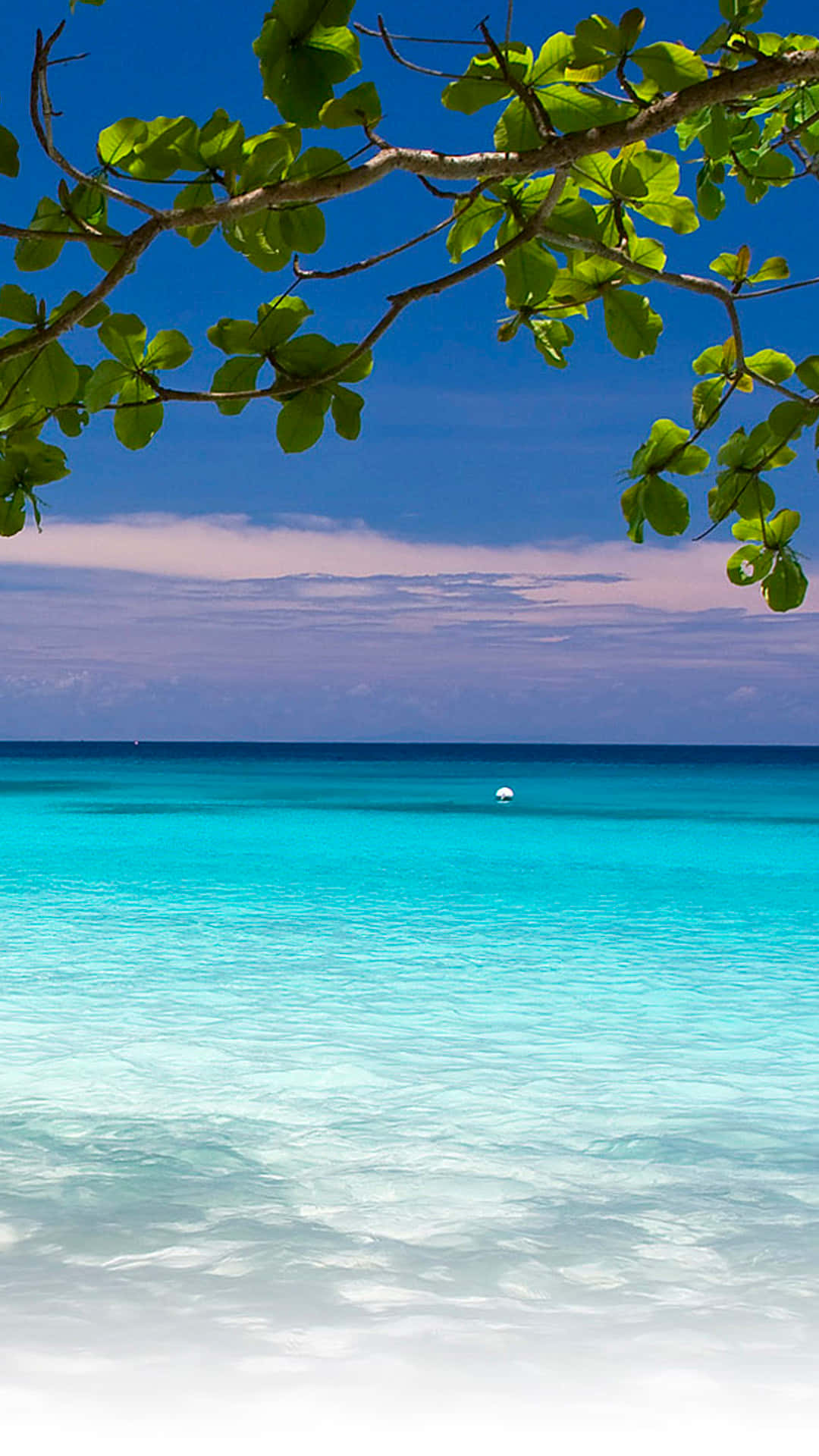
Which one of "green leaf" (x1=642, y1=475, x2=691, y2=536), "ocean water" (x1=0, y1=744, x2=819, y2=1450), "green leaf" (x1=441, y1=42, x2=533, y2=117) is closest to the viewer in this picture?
"green leaf" (x1=441, y1=42, x2=533, y2=117)

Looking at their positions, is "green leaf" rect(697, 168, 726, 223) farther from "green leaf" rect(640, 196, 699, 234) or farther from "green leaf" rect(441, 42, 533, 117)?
"green leaf" rect(441, 42, 533, 117)

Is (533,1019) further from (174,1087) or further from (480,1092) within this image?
(174,1087)

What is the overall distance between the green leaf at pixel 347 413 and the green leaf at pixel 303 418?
0.03 meters

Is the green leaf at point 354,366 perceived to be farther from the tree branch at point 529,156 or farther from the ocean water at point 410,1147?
the ocean water at point 410,1147

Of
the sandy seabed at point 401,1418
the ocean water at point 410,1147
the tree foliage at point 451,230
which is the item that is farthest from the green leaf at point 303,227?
the ocean water at point 410,1147

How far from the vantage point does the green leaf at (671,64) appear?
1.28m

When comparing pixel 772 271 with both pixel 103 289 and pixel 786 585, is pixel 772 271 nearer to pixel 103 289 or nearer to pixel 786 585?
pixel 786 585

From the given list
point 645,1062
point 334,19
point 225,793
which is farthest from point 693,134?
point 225,793

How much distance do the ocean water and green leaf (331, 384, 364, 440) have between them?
253cm

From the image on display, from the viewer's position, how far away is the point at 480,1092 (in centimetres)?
605

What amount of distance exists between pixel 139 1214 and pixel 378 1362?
126 centimetres

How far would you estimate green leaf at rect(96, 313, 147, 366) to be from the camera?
145 centimetres

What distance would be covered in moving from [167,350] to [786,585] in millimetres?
759

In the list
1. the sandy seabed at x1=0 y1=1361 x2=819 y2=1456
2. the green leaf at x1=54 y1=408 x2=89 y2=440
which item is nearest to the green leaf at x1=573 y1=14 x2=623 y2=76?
the green leaf at x1=54 y1=408 x2=89 y2=440
